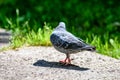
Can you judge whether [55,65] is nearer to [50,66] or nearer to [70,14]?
[50,66]

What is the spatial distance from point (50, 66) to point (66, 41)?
1.36 feet

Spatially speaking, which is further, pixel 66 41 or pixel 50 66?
pixel 50 66

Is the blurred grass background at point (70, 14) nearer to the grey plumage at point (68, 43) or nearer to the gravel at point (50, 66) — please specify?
the gravel at point (50, 66)

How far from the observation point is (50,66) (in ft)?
23.5

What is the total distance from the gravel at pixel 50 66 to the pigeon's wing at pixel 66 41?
11.8 inches

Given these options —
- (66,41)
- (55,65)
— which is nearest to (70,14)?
(55,65)

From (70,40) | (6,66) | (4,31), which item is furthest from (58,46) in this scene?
(4,31)

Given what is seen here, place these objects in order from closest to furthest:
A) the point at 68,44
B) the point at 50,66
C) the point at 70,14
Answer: the point at 68,44, the point at 50,66, the point at 70,14

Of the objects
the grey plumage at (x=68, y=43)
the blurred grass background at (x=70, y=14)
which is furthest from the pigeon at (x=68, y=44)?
the blurred grass background at (x=70, y=14)

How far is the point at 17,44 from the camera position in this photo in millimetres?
8133

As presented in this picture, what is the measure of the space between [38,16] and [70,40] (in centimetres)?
519

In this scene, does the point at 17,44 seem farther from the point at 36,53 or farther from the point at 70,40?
the point at 70,40

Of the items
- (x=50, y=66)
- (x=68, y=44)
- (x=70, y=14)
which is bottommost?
(x=50, y=66)

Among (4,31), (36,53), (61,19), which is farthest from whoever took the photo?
(61,19)
